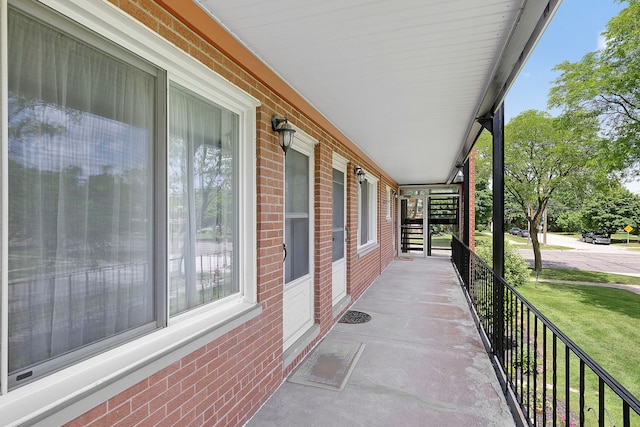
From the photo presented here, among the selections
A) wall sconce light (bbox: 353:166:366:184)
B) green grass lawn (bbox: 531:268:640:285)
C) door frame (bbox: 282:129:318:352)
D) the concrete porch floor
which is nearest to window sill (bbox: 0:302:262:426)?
the concrete porch floor

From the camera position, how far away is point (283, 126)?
265cm

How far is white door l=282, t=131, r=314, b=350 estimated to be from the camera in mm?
3105

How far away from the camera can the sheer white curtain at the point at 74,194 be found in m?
1.10

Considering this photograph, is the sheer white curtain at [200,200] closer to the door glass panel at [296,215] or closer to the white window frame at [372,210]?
the door glass panel at [296,215]

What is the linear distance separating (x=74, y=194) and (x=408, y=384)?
2.67 metres

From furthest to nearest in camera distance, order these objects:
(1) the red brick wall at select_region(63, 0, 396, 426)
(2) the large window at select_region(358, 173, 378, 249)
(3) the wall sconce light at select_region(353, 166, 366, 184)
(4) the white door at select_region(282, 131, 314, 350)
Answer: (2) the large window at select_region(358, 173, 378, 249) → (3) the wall sconce light at select_region(353, 166, 366, 184) → (4) the white door at select_region(282, 131, 314, 350) → (1) the red brick wall at select_region(63, 0, 396, 426)

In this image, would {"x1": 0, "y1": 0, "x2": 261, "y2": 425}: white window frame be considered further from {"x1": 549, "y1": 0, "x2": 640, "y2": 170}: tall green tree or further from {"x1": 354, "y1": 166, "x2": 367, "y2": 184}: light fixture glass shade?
{"x1": 549, "y1": 0, "x2": 640, "y2": 170}: tall green tree

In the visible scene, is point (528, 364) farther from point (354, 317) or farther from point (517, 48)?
point (354, 317)

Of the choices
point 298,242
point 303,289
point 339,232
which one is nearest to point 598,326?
point 339,232

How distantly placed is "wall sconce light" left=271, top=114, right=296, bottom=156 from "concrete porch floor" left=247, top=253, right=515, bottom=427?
6.57 ft

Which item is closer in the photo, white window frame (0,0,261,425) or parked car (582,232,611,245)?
white window frame (0,0,261,425)

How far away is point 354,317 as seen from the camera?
446cm

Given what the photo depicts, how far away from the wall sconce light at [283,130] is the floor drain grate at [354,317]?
8.58 ft

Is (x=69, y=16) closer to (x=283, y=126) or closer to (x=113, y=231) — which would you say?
(x=113, y=231)
